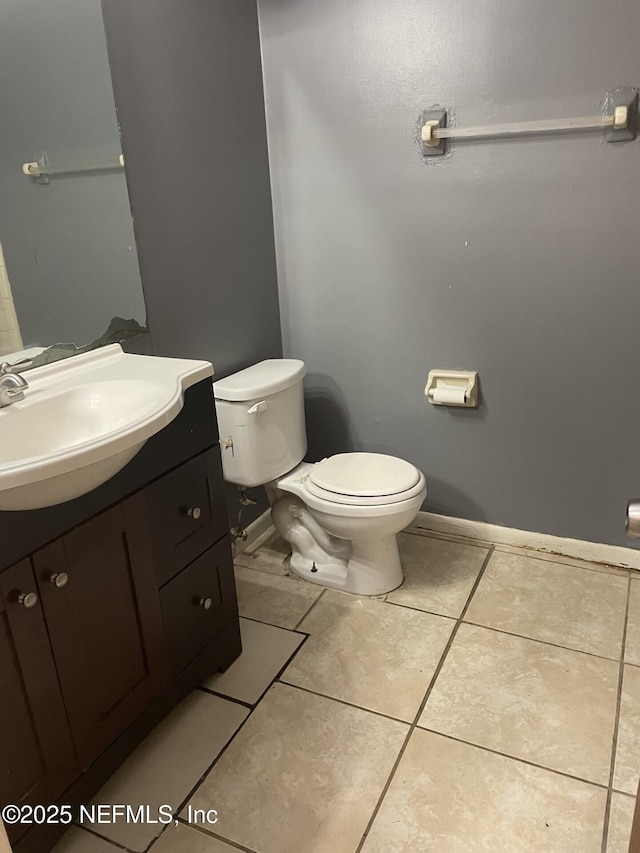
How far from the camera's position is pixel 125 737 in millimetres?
1464

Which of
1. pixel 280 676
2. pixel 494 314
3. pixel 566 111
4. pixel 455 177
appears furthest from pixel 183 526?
pixel 566 111

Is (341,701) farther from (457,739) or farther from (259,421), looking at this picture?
(259,421)

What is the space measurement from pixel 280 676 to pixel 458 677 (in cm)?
47

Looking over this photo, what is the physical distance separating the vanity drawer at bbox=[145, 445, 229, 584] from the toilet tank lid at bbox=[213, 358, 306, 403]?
380mm

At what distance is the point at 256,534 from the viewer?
246 cm

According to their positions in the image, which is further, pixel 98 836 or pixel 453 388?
pixel 453 388

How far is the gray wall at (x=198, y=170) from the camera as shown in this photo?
1.74 m

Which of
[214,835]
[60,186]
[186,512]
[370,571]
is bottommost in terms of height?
[214,835]

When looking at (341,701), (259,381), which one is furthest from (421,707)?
(259,381)

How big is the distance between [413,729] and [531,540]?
934 millimetres

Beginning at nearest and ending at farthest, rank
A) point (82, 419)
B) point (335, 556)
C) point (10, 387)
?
point (10, 387) → point (82, 419) → point (335, 556)

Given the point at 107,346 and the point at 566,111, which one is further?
the point at 566,111

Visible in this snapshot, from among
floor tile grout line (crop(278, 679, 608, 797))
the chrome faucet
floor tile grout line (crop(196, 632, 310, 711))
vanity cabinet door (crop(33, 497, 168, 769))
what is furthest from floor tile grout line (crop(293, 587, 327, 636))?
the chrome faucet

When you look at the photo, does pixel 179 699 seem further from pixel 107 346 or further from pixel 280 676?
pixel 107 346
